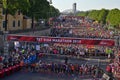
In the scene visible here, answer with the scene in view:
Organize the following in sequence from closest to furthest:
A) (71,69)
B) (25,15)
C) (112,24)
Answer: (71,69) → (25,15) → (112,24)

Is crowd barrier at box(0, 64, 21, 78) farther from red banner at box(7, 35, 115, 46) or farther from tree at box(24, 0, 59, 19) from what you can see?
tree at box(24, 0, 59, 19)

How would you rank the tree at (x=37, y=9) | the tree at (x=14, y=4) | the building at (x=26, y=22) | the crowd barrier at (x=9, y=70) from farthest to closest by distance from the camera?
the building at (x=26, y=22)
the tree at (x=37, y=9)
the tree at (x=14, y=4)
the crowd barrier at (x=9, y=70)

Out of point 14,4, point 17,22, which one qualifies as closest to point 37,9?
point 17,22

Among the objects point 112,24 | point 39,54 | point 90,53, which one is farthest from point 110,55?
point 112,24

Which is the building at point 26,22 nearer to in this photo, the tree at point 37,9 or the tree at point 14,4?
the tree at point 37,9

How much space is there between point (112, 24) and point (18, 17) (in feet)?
228

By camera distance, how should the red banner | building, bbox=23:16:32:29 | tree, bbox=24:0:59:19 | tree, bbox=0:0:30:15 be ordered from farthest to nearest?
building, bbox=23:16:32:29 → tree, bbox=24:0:59:19 → tree, bbox=0:0:30:15 → the red banner

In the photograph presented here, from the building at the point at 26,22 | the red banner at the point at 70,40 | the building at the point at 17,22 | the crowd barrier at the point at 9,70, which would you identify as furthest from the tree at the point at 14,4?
the building at the point at 26,22

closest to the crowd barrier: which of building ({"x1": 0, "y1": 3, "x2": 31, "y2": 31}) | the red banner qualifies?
the red banner

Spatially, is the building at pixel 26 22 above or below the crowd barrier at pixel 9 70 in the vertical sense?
above

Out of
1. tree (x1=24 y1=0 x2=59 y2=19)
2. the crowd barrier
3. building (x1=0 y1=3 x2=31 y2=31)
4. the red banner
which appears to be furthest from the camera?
tree (x1=24 y1=0 x2=59 y2=19)

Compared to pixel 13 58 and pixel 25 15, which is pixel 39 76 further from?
pixel 25 15

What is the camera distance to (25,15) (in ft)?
277

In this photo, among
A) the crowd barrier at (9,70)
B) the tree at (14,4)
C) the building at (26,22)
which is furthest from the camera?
the building at (26,22)
